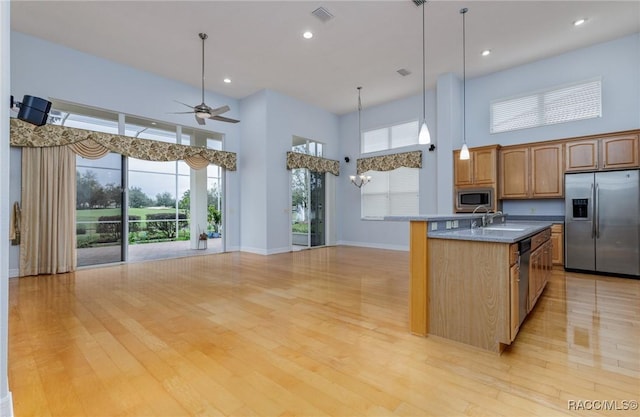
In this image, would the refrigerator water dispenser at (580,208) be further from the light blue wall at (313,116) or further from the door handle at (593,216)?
the light blue wall at (313,116)

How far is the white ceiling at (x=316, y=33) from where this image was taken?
419 centimetres

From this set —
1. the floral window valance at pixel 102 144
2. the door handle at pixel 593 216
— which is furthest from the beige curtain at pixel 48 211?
the door handle at pixel 593 216

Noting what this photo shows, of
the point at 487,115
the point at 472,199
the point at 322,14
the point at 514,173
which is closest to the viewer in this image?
the point at 322,14

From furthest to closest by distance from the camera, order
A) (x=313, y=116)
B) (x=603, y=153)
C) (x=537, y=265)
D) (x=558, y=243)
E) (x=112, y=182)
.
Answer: (x=313, y=116)
(x=112, y=182)
(x=558, y=243)
(x=603, y=153)
(x=537, y=265)

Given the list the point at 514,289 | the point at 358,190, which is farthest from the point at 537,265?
the point at 358,190

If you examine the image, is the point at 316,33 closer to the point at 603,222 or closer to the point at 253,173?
the point at 253,173

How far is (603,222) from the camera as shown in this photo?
4.84 metres

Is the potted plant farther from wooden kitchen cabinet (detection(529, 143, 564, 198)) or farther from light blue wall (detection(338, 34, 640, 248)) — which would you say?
wooden kitchen cabinet (detection(529, 143, 564, 198))

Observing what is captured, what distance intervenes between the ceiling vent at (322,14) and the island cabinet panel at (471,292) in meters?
3.65

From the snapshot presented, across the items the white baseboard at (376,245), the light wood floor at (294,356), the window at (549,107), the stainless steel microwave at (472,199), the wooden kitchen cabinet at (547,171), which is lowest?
the light wood floor at (294,356)

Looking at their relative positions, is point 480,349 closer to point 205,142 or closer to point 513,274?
point 513,274

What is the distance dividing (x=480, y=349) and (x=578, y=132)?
17.5 ft

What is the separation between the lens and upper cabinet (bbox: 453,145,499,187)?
5.96 meters

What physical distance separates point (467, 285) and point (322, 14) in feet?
13.6
